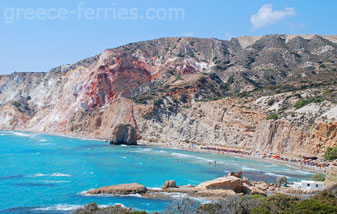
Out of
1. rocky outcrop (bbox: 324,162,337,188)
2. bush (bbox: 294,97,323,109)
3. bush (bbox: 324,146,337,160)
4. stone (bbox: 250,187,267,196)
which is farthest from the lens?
bush (bbox: 294,97,323,109)

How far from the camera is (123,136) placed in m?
83.8

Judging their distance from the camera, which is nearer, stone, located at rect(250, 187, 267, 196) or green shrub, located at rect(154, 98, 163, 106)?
stone, located at rect(250, 187, 267, 196)

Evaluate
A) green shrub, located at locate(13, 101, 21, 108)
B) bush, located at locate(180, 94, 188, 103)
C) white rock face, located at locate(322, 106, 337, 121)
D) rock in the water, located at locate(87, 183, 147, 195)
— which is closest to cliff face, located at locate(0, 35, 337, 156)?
white rock face, located at locate(322, 106, 337, 121)

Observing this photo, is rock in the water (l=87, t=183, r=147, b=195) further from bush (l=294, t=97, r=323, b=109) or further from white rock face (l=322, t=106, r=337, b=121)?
bush (l=294, t=97, r=323, b=109)

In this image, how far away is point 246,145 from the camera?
7075 centimetres

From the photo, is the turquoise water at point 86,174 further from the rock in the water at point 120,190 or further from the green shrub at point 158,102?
the green shrub at point 158,102

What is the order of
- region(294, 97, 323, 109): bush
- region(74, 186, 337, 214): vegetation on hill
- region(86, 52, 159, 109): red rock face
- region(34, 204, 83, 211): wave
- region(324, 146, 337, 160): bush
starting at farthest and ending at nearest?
region(86, 52, 159, 109): red rock face → region(294, 97, 323, 109): bush → region(324, 146, 337, 160): bush → region(34, 204, 83, 211): wave → region(74, 186, 337, 214): vegetation on hill

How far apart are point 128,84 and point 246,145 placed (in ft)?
196

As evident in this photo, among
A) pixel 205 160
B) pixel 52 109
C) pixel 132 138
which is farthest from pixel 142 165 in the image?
pixel 52 109

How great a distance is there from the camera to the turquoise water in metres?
29.7

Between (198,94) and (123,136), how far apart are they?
23.6 meters

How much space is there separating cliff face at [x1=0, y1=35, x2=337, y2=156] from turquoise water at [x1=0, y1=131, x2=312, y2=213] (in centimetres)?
1059

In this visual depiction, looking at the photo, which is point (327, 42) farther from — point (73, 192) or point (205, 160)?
point (73, 192)

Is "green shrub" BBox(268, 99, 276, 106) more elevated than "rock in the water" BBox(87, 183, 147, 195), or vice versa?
"green shrub" BBox(268, 99, 276, 106)
